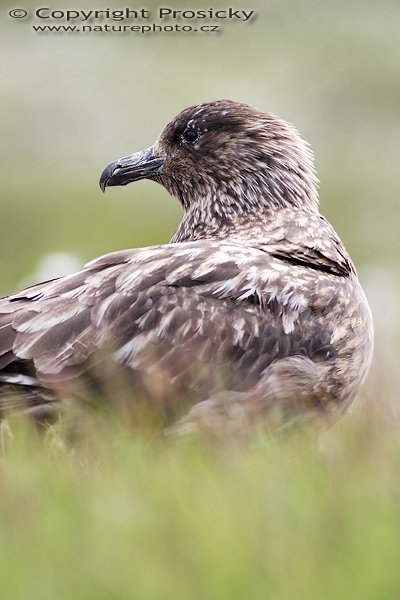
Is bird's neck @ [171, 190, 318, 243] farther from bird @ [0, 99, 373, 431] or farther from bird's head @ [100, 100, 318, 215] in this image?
bird @ [0, 99, 373, 431]

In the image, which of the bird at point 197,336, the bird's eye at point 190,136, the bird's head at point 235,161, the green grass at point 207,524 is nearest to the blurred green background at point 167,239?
the green grass at point 207,524

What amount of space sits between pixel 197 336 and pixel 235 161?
4.88 feet

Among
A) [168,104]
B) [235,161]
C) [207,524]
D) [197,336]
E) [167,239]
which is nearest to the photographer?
[207,524]

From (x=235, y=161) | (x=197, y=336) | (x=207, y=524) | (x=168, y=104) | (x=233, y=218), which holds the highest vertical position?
(x=168, y=104)

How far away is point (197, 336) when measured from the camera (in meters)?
4.15

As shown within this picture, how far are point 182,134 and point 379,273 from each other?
24.3ft

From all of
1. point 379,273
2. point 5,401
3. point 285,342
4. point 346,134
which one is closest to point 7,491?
point 5,401

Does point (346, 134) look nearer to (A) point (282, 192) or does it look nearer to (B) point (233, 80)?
(B) point (233, 80)

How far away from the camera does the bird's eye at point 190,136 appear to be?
5453 millimetres

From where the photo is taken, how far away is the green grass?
226 cm

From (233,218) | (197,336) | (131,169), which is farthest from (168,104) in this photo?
(197,336)

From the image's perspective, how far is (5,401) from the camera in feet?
13.3

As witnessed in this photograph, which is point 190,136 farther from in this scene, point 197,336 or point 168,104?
point 168,104

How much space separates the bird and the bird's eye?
2.84 feet
